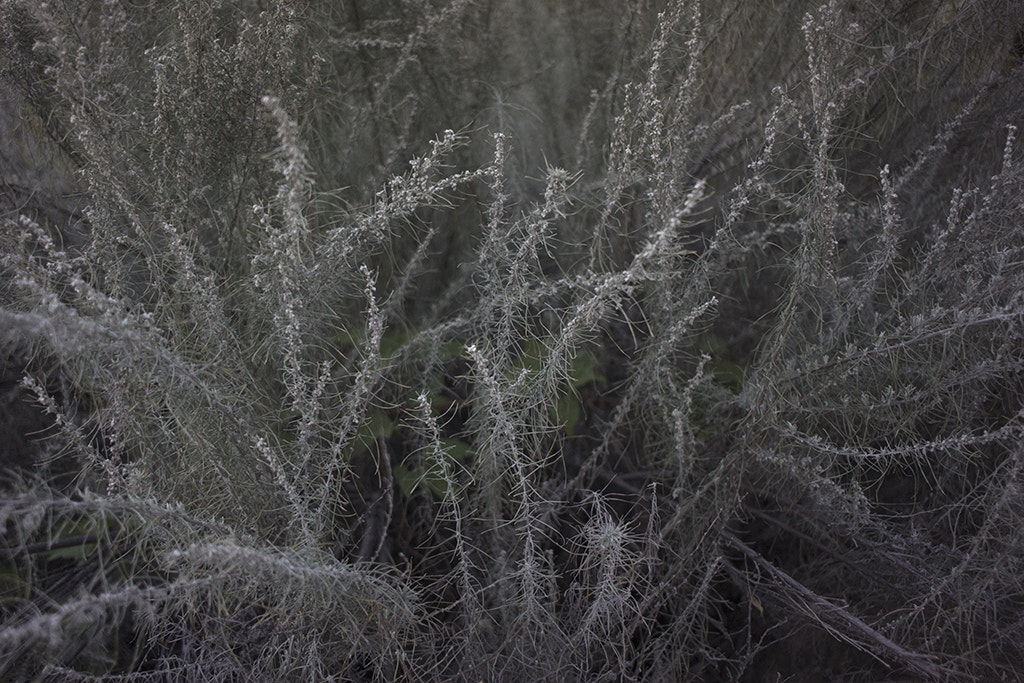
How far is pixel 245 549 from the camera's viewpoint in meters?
0.88

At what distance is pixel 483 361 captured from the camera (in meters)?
1.05

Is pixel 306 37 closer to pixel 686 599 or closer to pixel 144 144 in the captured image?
pixel 144 144

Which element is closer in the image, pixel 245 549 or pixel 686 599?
pixel 245 549

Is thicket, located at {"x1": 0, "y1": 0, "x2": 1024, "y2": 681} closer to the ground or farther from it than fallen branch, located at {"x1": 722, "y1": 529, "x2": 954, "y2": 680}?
farther from it

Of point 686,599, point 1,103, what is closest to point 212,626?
point 686,599

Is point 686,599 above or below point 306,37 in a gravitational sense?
below

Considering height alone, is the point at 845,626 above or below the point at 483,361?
below

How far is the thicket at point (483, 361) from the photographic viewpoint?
1.14 m

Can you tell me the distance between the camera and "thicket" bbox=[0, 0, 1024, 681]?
45.0 inches

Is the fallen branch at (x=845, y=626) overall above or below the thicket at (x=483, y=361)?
below

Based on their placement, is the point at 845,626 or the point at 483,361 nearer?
the point at 483,361

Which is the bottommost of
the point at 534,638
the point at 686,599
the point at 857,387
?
the point at 686,599

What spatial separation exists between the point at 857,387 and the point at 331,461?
972 mm

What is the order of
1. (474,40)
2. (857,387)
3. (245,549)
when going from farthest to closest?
(474,40) → (857,387) → (245,549)
